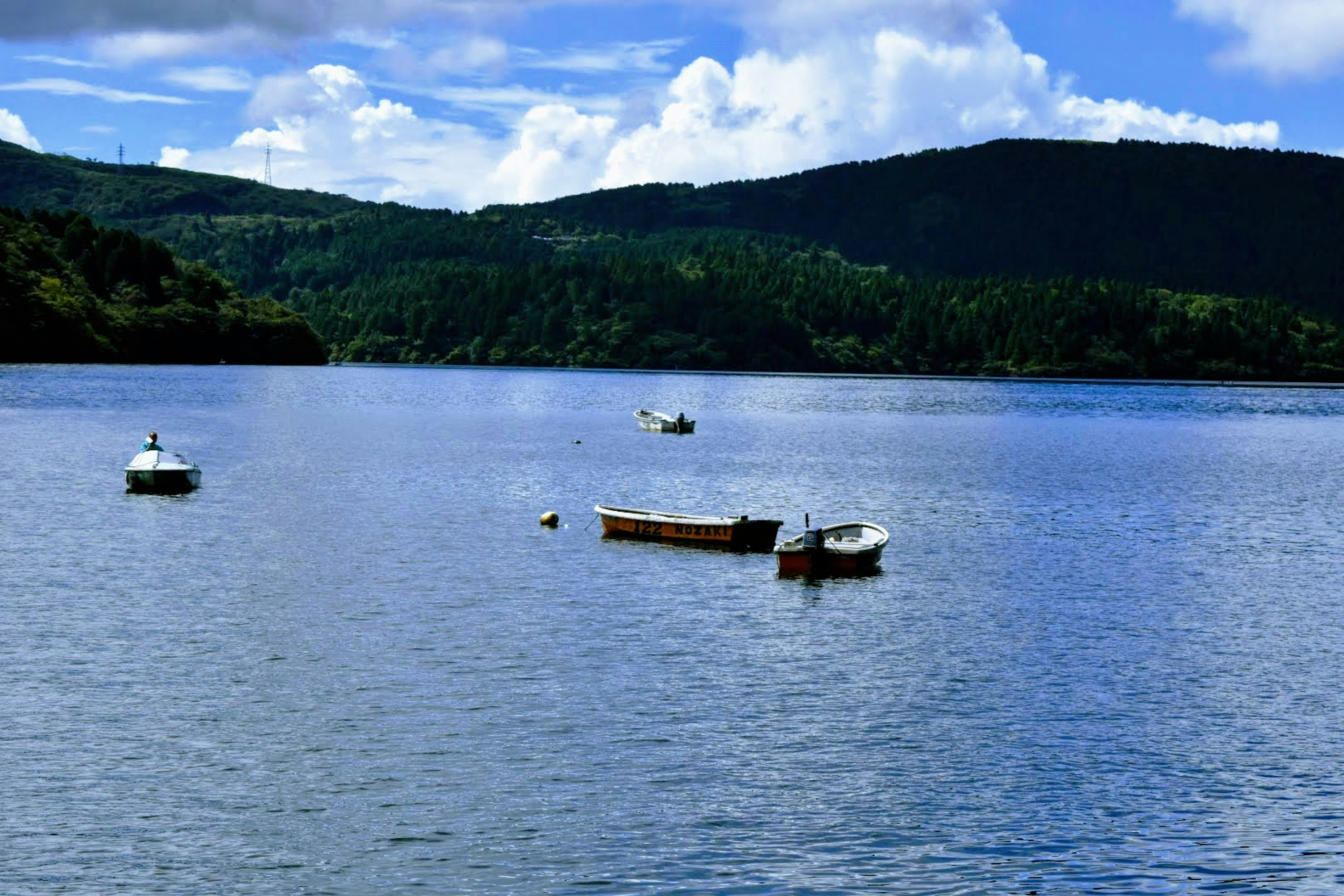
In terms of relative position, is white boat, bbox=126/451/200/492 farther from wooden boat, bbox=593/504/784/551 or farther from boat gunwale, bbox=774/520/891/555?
boat gunwale, bbox=774/520/891/555

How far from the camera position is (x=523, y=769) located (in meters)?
34.9

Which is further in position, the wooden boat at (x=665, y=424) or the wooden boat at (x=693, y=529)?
the wooden boat at (x=665, y=424)

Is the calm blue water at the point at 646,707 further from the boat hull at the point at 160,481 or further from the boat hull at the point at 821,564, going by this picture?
the boat hull at the point at 160,481

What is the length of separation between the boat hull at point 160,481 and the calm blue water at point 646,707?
18.1 ft

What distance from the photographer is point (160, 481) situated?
97.2m

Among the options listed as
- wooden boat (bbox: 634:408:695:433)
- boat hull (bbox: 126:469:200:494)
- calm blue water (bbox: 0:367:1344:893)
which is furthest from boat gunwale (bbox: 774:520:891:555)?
wooden boat (bbox: 634:408:695:433)

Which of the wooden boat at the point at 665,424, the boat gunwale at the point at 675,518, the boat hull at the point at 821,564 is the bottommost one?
the boat hull at the point at 821,564

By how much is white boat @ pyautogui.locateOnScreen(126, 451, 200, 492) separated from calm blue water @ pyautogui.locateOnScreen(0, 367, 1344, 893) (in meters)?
5.54

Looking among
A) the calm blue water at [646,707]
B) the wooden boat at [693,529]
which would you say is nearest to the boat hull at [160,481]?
the calm blue water at [646,707]

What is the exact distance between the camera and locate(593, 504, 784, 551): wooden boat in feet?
250

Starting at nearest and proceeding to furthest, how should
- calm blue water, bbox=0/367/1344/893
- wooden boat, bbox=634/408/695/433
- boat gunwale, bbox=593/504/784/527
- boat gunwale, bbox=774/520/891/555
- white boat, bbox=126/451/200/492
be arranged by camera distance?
calm blue water, bbox=0/367/1344/893 < boat gunwale, bbox=774/520/891/555 < boat gunwale, bbox=593/504/784/527 < white boat, bbox=126/451/200/492 < wooden boat, bbox=634/408/695/433

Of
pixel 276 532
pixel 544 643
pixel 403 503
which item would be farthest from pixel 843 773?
pixel 403 503

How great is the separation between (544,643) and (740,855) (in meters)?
21.7

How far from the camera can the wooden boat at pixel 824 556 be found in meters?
67.6
